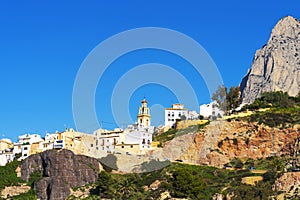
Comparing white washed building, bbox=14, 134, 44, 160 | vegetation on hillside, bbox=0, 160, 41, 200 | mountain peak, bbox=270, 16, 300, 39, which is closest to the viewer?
vegetation on hillside, bbox=0, 160, 41, 200

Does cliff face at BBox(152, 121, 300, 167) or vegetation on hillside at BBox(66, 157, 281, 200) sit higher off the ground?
cliff face at BBox(152, 121, 300, 167)

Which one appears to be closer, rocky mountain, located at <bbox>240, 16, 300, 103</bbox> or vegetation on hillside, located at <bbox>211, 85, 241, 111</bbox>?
vegetation on hillside, located at <bbox>211, 85, 241, 111</bbox>

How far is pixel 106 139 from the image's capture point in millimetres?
77188

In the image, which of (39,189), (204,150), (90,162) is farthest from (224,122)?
(39,189)

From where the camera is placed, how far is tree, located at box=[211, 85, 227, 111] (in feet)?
290

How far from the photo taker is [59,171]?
68875 millimetres

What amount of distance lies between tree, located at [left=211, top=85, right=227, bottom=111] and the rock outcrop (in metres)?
25.8

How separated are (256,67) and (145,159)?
125m

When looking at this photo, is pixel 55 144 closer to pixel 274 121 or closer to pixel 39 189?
pixel 39 189

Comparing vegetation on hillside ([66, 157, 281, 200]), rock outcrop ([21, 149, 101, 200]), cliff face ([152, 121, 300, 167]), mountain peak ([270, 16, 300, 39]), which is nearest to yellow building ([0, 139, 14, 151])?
rock outcrop ([21, 149, 101, 200])

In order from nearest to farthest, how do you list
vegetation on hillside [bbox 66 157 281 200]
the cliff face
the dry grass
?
vegetation on hillside [bbox 66 157 281 200]
the dry grass
the cliff face

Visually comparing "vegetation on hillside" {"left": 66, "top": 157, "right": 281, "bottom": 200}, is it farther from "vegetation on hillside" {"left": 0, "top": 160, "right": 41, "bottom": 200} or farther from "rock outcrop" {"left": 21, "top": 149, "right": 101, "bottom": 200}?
"vegetation on hillside" {"left": 0, "top": 160, "right": 41, "bottom": 200}

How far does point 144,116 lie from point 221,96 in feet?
41.5

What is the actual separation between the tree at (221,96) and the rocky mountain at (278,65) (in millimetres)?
81054
